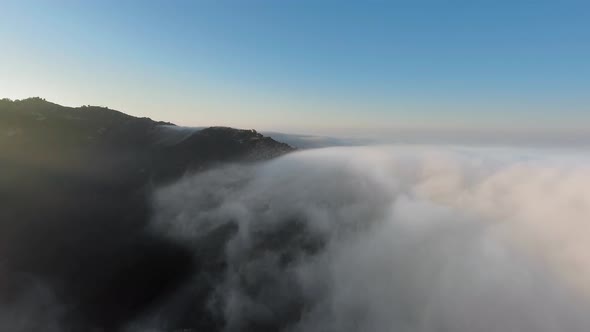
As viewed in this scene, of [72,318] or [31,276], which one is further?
[31,276]

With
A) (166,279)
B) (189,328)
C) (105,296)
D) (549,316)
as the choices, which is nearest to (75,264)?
(105,296)

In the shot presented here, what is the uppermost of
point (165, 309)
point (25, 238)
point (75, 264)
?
point (25, 238)

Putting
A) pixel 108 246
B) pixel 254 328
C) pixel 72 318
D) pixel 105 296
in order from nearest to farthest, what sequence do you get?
1. pixel 72 318
2. pixel 105 296
3. pixel 254 328
4. pixel 108 246

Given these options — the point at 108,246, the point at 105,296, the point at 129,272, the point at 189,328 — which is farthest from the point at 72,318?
the point at 189,328

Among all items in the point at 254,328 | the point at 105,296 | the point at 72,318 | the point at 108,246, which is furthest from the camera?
the point at 108,246

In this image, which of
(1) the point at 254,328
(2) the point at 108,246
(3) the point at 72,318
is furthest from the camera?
(2) the point at 108,246

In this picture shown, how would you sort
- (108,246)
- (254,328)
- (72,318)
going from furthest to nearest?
(108,246) < (254,328) < (72,318)

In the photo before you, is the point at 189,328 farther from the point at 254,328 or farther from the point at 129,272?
the point at 129,272

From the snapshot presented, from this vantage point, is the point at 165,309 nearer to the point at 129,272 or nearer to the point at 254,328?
the point at 129,272

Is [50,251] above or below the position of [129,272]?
above
